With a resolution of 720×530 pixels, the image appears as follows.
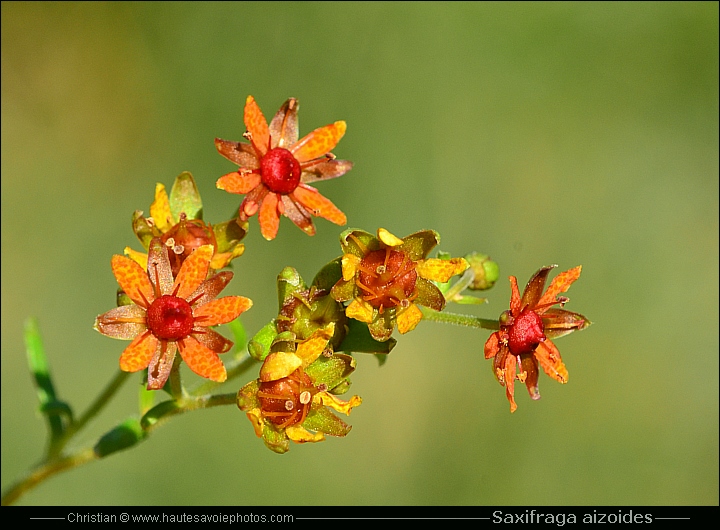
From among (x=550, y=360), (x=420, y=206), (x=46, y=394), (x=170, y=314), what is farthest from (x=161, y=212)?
(x=420, y=206)

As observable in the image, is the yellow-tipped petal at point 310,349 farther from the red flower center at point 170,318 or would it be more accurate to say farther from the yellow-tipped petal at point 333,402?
the red flower center at point 170,318

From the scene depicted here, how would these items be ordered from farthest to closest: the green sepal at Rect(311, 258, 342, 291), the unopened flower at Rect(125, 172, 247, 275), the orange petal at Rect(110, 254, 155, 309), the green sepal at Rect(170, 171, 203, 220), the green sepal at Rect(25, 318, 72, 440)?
1. the green sepal at Rect(25, 318, 72, 440)
2. the green sepal at Rect(170, 171, 203, 220)
3. the unopened flower at Rect(125, 172, 247, 275)
4. the green sepal at Rect(311, 258, 342, 291)
5. the orange petal at Rect(110, 254, 155, 309)

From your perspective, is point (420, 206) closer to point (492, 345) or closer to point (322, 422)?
point (492, 345)

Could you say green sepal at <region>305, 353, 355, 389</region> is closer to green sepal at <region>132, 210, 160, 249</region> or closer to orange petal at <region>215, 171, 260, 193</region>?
orange petal at <region>215, 171, 260, 193</region>

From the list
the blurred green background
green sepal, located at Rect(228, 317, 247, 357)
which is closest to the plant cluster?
green sepal, located at Rect(228, 317, 247, 357)

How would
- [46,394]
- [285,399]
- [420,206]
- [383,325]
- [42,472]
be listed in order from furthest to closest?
[420,206]
[46,394]
[42,472]
[383,325]
[285,399]

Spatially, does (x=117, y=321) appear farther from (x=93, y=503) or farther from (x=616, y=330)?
(x=616, y=330)
